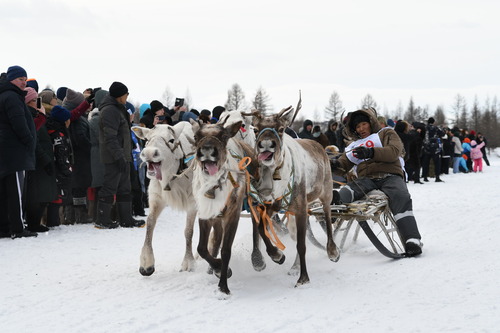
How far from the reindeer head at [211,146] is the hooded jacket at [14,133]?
3490 millimetres

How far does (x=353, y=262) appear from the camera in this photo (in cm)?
659

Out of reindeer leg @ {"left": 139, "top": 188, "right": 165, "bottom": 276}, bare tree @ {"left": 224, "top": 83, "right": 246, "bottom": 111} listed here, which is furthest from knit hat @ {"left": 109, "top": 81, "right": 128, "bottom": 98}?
bare tree @ {"left": 224, "top": 83, "right": 246, "bottom": 111}

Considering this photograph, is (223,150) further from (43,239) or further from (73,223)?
(73,223)

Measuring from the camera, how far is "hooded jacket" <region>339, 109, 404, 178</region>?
23.3ft

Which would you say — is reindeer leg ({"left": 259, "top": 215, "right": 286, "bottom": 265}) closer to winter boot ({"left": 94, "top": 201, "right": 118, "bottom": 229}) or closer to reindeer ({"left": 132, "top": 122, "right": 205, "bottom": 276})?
reindeer ({"left": 132, "top": 122, "right": 205, "bottom": 276})

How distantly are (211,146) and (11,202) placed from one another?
4.04m

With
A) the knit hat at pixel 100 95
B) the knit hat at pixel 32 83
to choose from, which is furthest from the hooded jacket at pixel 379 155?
the knit hat at pixel 32 83

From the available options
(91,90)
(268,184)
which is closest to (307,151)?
(268,184)

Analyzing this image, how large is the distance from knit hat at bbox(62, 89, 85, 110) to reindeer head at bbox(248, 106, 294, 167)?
16.7 feet

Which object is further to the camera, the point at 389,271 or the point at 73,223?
the point at 73,223

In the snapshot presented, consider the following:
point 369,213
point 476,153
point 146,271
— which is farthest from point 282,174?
point 476,153

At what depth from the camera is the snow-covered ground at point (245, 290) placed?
408 cm

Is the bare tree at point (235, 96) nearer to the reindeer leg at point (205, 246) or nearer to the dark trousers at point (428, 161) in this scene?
the dark trousers at point (428, 161)

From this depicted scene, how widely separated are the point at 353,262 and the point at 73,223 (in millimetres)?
5339
